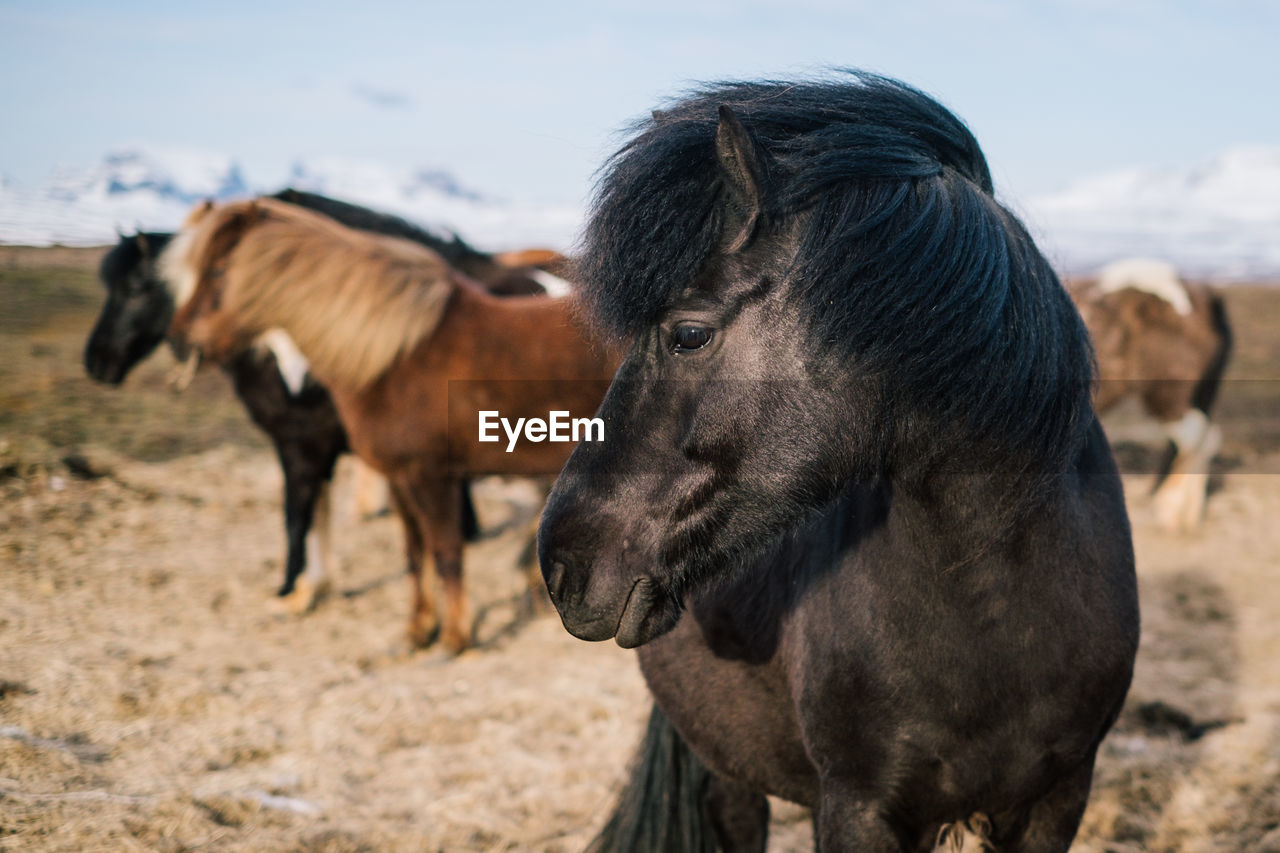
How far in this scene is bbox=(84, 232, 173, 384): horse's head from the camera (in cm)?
538

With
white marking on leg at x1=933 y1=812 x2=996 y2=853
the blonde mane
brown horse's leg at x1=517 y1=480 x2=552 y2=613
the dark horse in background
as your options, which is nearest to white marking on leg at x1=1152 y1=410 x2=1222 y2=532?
brown horse's leg at x1=517 y1=480 x2=552 y2=613

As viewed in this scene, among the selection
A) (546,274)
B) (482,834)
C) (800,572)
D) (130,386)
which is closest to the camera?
(800,572)

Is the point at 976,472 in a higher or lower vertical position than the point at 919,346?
lower

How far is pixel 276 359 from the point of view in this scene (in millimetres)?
5180

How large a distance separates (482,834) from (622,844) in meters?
0.72

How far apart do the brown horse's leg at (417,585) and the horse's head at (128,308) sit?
2077mm

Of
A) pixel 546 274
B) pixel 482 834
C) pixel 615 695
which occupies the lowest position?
pixel 615 695

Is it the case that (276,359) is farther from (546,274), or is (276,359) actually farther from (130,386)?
(130,386)

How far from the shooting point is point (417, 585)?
16.1 feet

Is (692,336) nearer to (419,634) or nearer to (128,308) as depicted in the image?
(419,634)

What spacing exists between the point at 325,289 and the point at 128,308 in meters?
1.79

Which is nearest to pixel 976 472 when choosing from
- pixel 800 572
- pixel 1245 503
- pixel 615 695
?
pixel 800 572

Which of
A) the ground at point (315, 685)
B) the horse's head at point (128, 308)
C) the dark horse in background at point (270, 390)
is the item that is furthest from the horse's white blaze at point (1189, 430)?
the horse's head at point (128, 308)

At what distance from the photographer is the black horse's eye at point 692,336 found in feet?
4.57
